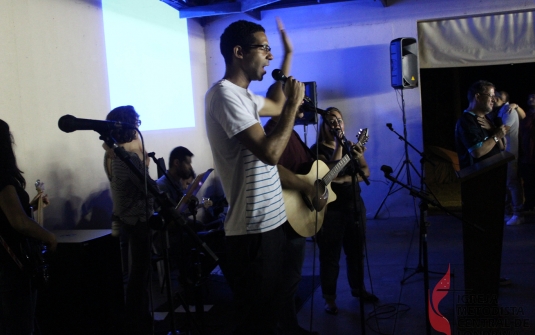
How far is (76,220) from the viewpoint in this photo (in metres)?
4.88

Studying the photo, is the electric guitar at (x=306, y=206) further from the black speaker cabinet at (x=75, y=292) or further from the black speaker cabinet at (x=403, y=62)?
the black speaker cabinet at (x=403, y=62)

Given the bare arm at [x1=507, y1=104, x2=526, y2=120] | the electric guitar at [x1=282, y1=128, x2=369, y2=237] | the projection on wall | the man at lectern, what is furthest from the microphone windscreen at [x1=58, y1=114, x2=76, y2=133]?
the bare arm at [x1=507, y1=104, x2=526, y2=120]

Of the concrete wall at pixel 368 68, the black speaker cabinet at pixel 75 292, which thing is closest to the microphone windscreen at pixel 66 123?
the black speaker cabinet at pixel 75 292

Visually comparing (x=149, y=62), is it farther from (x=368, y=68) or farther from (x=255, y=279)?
(x=255, y=279)

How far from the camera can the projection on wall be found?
5.46 metres

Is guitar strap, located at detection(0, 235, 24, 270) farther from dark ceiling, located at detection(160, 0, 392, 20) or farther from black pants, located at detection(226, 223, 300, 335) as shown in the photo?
dark ceiling, located at detection(160, 0, 392, 20)

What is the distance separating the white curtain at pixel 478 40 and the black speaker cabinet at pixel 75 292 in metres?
5.93

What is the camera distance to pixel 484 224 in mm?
3529

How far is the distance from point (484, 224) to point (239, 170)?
2.16 m

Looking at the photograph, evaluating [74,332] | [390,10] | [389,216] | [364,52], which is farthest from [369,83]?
[74,332]

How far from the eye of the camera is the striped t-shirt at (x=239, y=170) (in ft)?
6.78

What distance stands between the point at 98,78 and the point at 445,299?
380cm

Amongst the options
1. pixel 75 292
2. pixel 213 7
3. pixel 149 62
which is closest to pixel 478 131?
pixel 75 292

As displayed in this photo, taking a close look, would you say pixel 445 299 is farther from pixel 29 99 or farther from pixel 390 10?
pixel 390 10
